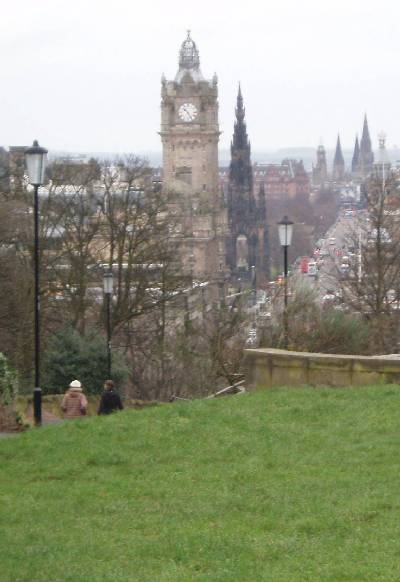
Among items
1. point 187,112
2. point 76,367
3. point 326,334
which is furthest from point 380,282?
point 187,112

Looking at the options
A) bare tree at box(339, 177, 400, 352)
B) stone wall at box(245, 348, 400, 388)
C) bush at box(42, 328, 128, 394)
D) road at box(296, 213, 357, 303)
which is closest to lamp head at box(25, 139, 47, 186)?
stone wall at box(245, 348, 400, 388)

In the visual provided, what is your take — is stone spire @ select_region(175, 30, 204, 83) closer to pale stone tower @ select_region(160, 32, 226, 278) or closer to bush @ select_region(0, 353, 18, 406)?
pale stone tower @ select_region(160, 32, 226, 278)

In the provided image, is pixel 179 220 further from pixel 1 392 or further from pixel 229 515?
pixel 229 515

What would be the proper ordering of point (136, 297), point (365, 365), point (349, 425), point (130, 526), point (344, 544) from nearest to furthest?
point (344, 544) → point (130, 526) → point (349, 425) → point (365, 365) → point (136, 297)

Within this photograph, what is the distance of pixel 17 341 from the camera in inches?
1292

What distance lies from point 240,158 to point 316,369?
411 ft

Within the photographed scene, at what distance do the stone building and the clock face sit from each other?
1446 cm

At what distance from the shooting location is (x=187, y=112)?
11750 centimetres

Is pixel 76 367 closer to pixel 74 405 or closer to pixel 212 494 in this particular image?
pixel 74 405

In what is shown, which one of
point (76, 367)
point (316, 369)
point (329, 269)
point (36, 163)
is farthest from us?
point (329, 269)

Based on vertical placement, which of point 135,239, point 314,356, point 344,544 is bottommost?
point 344,544

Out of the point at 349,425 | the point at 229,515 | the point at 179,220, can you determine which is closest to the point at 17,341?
the point at 179,220

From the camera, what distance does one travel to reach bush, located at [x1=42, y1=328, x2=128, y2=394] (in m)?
27.8

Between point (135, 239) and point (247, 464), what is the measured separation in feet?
90.5
